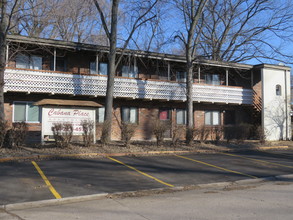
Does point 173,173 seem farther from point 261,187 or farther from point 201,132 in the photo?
point 201,132

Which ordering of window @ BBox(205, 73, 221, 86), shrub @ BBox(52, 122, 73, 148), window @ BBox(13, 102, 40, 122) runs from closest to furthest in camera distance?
Result: shrub @ BBox(52, 122, 73, 148) < window @ BBox(13, 102, 40, 122) < window @ BBox(205, 73, 221, 86)

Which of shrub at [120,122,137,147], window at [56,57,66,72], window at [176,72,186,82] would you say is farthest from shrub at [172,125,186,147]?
window at [56,57,66,72]

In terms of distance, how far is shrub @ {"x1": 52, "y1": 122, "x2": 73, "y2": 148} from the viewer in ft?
44.9

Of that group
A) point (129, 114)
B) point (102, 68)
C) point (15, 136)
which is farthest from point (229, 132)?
point (15, 136)

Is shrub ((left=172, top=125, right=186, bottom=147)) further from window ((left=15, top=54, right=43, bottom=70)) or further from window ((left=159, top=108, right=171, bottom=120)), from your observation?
window ((left=15, top=54, right=43, bottom=70))

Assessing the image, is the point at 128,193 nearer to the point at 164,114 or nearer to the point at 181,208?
the point at 181,208

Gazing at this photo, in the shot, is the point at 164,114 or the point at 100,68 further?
the point at 164,114

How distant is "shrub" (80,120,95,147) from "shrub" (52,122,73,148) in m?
0.74

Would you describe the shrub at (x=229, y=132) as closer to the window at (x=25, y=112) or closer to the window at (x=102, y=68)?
the window at (x=102, y=68)

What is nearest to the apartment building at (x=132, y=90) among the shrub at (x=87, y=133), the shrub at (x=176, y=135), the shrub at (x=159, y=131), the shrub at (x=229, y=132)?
the shrub at (x=87, y=133)

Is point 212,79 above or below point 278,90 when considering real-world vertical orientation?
above

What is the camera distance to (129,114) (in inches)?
837

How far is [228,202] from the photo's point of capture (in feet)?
22.9

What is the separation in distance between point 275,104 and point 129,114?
37.2ft
